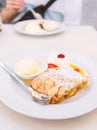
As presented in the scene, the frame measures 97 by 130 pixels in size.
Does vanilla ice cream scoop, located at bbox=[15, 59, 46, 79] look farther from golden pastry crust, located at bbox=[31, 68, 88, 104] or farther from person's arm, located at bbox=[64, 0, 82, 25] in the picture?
person's arm, located at bbox=[64, 0, 82, 25]

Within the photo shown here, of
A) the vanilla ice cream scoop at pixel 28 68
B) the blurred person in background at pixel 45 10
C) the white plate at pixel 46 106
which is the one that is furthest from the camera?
the blurred person in background at pixel 45 10

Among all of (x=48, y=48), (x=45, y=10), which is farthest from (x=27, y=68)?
(x=45, y=10)

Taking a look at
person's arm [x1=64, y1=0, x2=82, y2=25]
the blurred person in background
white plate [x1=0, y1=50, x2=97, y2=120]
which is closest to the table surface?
white plate [x1=0, y1=50, x2=97, y2=120]

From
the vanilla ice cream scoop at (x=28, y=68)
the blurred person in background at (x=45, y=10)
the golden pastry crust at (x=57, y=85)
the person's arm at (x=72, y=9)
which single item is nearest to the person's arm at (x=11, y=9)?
the blurred person in background at (x=45, y=10)

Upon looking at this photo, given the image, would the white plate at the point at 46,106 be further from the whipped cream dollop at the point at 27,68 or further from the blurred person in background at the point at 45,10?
the blurred person in background at the point at 45,10

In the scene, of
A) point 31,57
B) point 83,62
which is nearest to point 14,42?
point 31,57

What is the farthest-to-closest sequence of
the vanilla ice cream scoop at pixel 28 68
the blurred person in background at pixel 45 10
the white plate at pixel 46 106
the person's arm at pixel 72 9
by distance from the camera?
the person's arm at pixel 72 9 → the blurred person in background at pixel 45 10 → the vanilla ice cream scoop at pixel 28 68 → the white plate at pixel 46 106

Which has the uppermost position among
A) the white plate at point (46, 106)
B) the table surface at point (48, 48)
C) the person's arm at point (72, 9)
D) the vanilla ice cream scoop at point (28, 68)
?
the white plate at point (46, 106)
